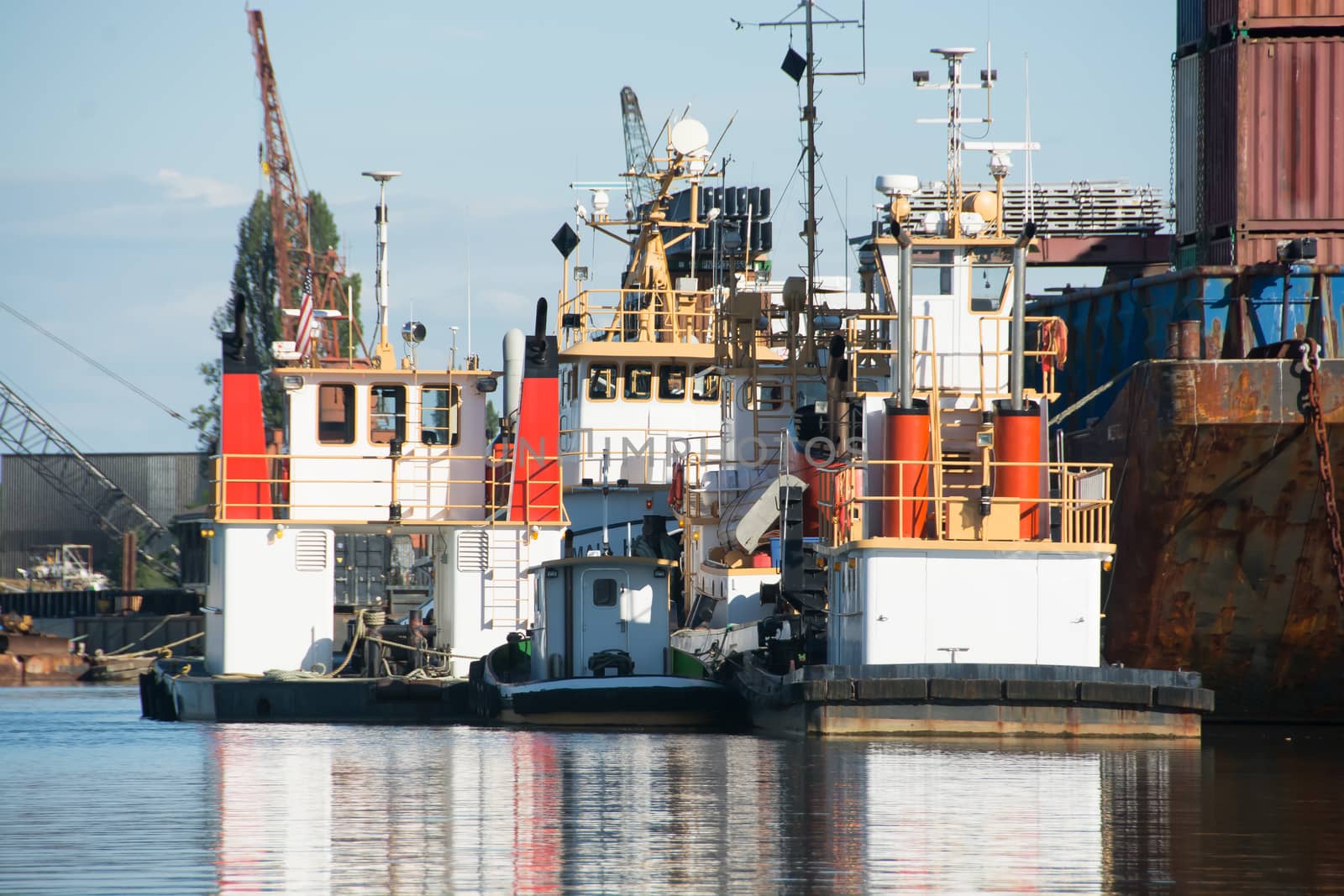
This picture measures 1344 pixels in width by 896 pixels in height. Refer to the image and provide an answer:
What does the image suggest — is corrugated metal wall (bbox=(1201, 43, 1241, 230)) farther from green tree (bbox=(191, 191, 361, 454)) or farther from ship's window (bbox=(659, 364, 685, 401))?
green tree (bbox=(191, 191, 361, 454))

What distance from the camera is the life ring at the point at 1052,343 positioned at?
77.4 feet

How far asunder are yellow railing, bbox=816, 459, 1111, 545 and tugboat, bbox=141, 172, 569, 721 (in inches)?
249

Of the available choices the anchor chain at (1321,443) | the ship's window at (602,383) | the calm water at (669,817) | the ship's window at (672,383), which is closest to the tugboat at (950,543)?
the calm water at (669,817)

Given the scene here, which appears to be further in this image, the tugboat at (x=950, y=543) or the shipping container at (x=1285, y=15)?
the shipping container at (x=1285, y=15)

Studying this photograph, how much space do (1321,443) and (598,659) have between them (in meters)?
9.71

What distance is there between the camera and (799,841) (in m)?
12.6

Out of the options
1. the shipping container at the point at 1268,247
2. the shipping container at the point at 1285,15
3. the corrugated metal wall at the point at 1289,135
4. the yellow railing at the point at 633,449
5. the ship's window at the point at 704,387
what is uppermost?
the shipping container at the point at 1285,15

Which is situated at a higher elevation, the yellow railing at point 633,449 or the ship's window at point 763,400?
the ship's window at point 763,400

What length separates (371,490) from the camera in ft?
92.6

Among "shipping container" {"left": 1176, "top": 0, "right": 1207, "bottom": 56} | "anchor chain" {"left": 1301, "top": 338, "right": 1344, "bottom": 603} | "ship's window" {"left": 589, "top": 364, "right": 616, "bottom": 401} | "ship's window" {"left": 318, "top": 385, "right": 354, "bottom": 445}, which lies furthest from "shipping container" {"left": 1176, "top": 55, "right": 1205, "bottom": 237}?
"ship's window" {"left": 318, "top": 385, "right": 354, "bottom": 445}

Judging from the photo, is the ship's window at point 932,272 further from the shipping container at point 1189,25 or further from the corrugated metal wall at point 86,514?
the corrugated metal wall at point 86,514

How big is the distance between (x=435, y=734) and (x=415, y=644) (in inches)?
152

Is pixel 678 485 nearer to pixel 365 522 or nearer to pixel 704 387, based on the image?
pixel 365 522

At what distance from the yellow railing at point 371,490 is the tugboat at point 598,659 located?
2.26 m
